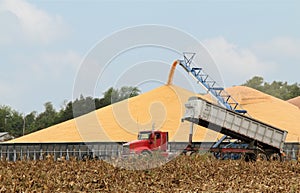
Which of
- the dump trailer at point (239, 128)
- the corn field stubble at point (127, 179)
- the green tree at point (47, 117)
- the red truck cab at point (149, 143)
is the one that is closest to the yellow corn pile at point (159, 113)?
the dump trailer at point (239, 128)

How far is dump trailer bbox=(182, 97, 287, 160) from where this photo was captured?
81.5 ft

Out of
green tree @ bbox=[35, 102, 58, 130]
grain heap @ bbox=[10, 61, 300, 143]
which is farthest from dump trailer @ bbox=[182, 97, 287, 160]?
green tree @ bbox=[35, 102, 58, 130]

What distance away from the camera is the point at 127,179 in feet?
39.0

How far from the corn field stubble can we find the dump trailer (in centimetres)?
921

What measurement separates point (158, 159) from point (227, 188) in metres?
5.64

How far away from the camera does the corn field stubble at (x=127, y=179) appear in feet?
34.2

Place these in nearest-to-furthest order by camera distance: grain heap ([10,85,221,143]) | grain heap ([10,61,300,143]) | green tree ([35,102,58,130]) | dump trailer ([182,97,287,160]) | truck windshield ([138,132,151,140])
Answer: dump trailer ([182,97,287,160]), truck windshield ([138,132,151,140]), grain heap ([10,85,221,143]), grain heap ([10,61,300,143]), green tree ([35,102,58,130])

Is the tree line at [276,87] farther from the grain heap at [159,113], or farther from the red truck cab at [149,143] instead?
the red truck cab at [149,143]

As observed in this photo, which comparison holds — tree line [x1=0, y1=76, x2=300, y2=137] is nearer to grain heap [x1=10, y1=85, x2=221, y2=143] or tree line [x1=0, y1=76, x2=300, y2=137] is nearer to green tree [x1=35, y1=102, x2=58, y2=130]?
green tree [x1=35, y1=102, x2=58, y2=130]

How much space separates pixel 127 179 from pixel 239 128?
→ 47.3 feet

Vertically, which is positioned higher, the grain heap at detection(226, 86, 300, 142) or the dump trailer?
the grain heap at detection(226, 86, 300, 142)

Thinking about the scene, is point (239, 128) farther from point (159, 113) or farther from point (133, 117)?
point (159, 113)

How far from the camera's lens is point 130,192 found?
1004 cm

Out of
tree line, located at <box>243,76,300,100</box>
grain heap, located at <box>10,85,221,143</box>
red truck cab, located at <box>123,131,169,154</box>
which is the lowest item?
red truck cab, located at <box>123,131,169,154</box>
